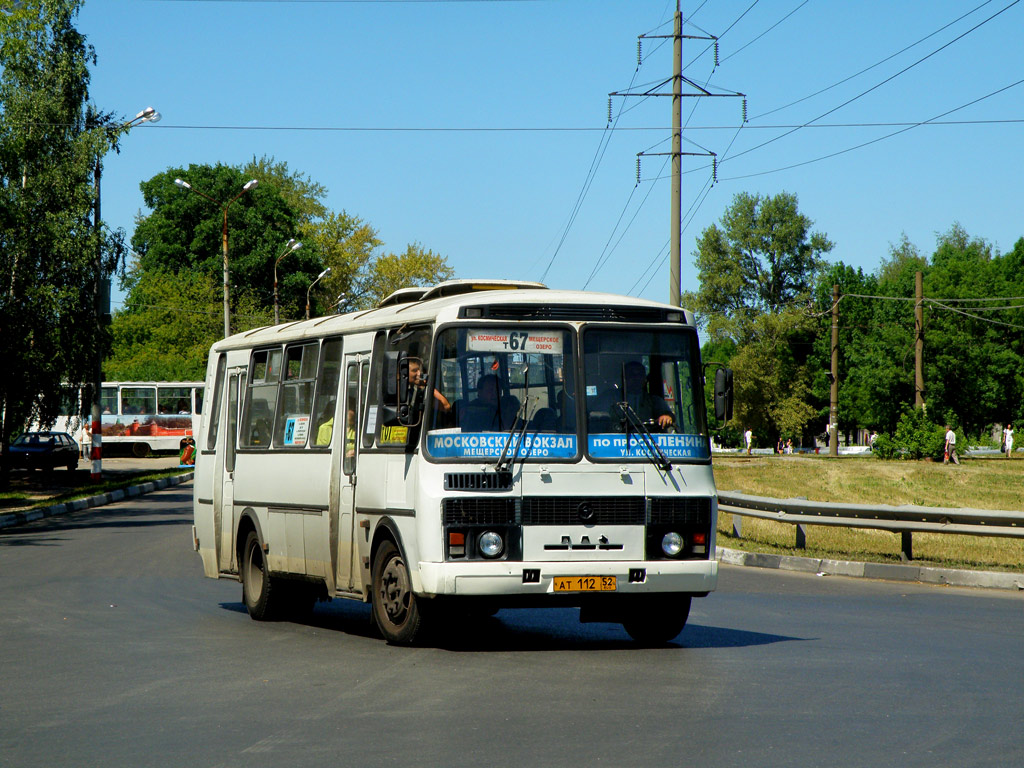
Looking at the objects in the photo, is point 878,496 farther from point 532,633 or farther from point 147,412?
point 147,412

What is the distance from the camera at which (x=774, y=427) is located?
100 m

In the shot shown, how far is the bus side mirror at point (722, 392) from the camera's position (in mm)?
11469

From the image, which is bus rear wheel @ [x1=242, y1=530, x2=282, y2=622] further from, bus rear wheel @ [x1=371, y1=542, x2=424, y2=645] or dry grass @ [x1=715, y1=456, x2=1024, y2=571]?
dry grass @ [x1=715, y1=456, x2=1024, y2=571]

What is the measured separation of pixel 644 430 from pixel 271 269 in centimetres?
7326

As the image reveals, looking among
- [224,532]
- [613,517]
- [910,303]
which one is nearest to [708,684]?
[613,517]

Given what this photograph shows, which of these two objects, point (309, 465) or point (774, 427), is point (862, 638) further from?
point (774, 427)

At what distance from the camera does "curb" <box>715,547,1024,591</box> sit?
16.4 meters

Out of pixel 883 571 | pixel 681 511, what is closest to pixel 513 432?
pixel 681 511

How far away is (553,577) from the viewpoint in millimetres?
10523

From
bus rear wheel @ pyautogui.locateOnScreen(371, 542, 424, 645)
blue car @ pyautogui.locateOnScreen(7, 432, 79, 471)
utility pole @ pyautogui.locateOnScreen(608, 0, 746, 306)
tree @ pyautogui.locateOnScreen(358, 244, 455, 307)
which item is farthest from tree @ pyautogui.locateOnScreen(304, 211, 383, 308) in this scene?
bus rear wheel @ pyautogui.locateOnScreen(371, 542, 424, 645)

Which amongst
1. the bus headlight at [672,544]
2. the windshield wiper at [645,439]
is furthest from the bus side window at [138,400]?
the bus headlight at [672,544]

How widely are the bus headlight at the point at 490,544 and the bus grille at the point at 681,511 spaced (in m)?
1.25

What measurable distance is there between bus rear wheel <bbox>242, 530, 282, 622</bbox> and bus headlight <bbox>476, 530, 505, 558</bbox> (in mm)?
3816

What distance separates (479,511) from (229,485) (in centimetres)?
507
